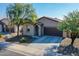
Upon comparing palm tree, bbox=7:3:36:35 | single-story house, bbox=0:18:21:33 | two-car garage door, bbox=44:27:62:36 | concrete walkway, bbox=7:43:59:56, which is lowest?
concrete walkway, bbox=7:43:59:56

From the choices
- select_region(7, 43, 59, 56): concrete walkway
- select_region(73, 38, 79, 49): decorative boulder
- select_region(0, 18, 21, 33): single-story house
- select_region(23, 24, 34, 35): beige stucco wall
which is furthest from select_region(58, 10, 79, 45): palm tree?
select_region(0, 18, 21, 33): single-story house

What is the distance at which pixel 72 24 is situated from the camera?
2.99 meters

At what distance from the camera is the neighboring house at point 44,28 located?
305 cm

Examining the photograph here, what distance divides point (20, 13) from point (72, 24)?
2.34 ft

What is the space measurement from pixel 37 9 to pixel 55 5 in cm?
25

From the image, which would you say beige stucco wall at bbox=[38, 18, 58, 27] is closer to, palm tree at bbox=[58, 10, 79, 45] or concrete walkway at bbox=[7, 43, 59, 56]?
palm tree at bbox=[58, 10, 79, 45]

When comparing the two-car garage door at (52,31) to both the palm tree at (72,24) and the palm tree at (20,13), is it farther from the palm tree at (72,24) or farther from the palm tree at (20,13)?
the palm tree at (20,13)

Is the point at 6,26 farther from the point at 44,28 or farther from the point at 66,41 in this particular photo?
the point at 66,41

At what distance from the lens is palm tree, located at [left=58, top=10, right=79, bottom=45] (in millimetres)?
2975

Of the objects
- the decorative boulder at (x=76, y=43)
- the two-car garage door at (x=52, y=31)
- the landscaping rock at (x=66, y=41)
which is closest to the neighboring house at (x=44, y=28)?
the two-car garage door at (x=52, y=31)

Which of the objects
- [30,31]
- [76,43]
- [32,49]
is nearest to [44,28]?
[30,31]

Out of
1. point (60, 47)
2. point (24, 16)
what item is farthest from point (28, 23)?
point (60, 47)

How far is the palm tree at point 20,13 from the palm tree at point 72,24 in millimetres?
429

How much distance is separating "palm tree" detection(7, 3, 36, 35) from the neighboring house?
96 mm
